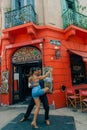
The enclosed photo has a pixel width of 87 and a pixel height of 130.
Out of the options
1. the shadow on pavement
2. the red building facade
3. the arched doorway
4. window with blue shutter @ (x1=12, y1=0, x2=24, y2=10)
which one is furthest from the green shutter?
the shadow on pavement

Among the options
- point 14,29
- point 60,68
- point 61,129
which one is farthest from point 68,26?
point 61,129

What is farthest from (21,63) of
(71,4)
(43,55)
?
(71,4)

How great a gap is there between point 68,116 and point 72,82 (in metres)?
3.18

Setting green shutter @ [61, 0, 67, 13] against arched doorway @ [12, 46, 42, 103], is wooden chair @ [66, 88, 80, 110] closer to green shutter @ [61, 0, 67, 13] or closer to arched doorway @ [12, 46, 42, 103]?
arched doorway @ [12, 46, 42, 103]

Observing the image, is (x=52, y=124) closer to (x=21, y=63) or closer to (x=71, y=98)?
(x=71, y=98)

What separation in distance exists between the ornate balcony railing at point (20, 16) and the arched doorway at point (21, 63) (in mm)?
1550

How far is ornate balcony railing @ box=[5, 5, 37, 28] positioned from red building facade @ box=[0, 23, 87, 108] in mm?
479

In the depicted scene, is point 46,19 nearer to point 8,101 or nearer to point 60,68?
point 60,68

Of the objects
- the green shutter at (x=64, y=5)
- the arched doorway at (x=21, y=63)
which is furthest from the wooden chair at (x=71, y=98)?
the green shutter at (x=64, y=5)

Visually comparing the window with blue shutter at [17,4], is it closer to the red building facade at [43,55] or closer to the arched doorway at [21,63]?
the red building facade at [43,55]

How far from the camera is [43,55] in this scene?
8.65m

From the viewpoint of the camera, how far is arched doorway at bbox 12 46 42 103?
909cm

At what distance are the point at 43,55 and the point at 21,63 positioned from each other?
156cm

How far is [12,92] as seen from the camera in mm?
9305
